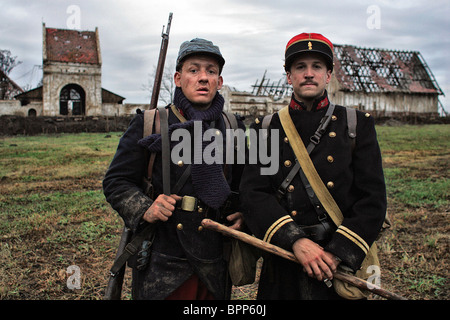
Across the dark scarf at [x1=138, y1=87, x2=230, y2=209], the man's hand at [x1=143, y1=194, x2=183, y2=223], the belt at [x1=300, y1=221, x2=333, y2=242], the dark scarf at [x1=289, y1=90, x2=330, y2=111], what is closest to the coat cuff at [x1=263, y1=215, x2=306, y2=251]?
the belt at [x1=300, y1=221, x2=333, y2=242]

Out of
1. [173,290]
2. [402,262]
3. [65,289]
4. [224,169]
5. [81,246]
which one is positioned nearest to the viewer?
[173,290]

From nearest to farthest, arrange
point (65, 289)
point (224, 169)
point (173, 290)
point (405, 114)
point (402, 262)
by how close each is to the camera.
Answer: point (173, 290) → point (224, 169) → point (65, 289) → point (402, 262) → point (405, 114)

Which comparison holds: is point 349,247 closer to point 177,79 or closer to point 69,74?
point 177,79

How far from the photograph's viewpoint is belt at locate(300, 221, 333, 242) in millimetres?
2256

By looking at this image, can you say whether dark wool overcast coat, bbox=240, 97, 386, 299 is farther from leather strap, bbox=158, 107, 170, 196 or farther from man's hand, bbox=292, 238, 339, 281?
leather strap, bbox=158, 107, 170, 196

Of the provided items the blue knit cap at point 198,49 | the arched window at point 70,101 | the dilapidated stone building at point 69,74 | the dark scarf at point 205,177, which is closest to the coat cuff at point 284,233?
the dark scarf at point 205,177

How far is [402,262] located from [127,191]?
3756 millimetres

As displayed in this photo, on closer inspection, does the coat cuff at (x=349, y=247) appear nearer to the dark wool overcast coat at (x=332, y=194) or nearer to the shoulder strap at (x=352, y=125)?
the dark wool overcast coat at (x=332, y=194)

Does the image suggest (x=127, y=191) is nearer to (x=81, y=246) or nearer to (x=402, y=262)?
(x=81, y=246)

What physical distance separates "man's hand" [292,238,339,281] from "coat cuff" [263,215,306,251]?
0.20ft

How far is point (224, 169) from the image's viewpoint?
8.23 feet


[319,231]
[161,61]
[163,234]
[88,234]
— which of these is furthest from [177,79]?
[88,234]
